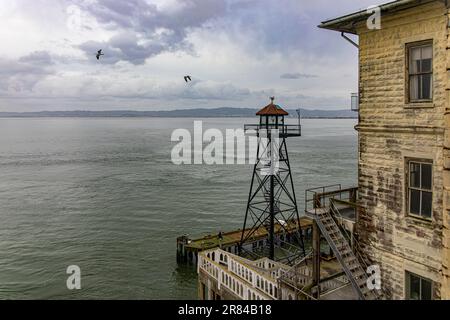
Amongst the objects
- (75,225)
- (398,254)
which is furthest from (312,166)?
(398,254)

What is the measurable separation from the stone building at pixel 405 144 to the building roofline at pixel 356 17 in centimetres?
3

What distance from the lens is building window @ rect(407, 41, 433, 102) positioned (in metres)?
11.6

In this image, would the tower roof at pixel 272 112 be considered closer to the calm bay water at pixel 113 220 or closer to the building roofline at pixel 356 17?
the building roofline at pixel 356 17

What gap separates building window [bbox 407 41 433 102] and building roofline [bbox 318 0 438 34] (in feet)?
4.06

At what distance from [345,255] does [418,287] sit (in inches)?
97.9

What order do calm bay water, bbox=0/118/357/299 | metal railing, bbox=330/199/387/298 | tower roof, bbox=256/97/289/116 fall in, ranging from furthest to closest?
calm bay water, bbox=0/118/357/299 → tower roof, bbox=256/97/289/116 → metal railing, bbox=330/199/387/298

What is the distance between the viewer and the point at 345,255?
45.1 feet

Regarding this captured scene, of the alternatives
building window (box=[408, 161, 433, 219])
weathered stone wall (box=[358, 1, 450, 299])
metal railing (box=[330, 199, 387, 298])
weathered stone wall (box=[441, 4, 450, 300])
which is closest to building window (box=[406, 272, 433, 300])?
weathered stone wall (box=[358, 1, 450, 299])

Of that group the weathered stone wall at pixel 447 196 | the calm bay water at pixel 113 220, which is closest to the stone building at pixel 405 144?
the weathered stone wall at pixel 447 196

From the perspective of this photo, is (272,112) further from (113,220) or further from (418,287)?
(113,220)

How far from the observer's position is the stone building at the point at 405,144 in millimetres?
11125

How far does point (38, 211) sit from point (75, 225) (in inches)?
338

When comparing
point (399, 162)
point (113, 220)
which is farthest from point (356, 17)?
point (113, 220)

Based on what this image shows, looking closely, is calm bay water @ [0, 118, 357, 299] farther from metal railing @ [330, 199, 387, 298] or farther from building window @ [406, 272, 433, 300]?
building window @ [406, 272, 433, 300]
